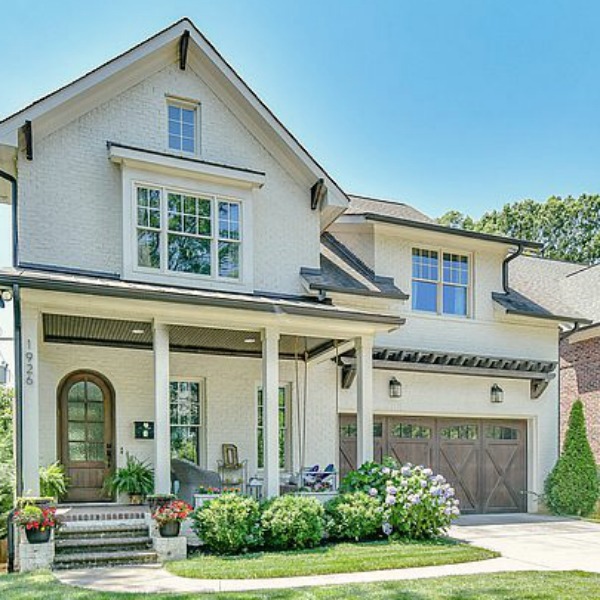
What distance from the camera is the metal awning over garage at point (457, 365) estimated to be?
551 inches

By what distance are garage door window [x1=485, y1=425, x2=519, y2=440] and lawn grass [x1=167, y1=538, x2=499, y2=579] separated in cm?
600

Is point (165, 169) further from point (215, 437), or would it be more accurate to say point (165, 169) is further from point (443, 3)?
point (443, 3)

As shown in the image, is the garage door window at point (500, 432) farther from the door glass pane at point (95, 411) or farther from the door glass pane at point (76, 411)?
the door glass pane at point (76, 411)

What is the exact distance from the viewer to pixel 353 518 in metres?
10.2

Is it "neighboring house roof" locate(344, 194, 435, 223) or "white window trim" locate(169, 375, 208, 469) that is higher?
"neighboring house roof" locate(344, 194, 435, 223)

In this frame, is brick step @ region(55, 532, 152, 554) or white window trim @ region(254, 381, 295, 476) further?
white window trim @ region(254, 381, 295, 476)

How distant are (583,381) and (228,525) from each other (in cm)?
1195

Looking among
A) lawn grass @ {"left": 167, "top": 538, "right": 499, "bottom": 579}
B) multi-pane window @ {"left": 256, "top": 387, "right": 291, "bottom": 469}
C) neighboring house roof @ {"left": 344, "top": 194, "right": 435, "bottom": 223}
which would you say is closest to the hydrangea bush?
lawn grass @ {"left": 167, "top": 538, "right": 499, "bottom": 579}

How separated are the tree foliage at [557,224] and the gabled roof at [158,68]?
1128 inches

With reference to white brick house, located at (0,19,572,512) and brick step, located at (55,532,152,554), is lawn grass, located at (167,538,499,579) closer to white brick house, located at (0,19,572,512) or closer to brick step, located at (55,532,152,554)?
brick step, located at (55,532,152,554)

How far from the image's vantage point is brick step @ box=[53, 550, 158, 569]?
28.5ft

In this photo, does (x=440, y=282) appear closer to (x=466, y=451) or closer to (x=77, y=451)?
(x=466, y=451)

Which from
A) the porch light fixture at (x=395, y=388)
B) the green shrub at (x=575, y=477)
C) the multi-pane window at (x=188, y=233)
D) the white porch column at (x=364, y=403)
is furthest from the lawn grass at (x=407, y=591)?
the green shrub at (x=575, y=477)

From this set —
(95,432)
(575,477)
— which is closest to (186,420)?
(95,432)
